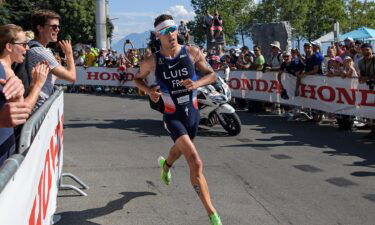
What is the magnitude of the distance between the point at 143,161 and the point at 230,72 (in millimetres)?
9573

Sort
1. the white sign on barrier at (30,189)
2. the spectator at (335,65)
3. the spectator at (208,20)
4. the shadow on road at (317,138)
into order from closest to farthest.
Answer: the white sign on barrier at (30,189) → the shadow on road at (317,138) → the spectator at (335,65) → the spectator at (208,20)

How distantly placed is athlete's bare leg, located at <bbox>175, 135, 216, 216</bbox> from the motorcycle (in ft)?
18.4

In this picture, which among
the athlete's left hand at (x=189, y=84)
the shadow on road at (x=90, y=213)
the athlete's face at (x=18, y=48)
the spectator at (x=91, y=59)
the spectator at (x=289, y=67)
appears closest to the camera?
the athlete's face at (x=18, y=48)

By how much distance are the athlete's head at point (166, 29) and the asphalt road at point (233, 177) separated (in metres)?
1.85

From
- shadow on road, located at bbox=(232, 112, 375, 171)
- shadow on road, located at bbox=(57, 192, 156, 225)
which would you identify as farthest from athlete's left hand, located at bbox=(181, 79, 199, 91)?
shadow on road, located at bbox=(232, 112, 375, 171)

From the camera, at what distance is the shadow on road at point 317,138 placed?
913 cm

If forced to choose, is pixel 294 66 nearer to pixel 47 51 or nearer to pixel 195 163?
pixel 195 163

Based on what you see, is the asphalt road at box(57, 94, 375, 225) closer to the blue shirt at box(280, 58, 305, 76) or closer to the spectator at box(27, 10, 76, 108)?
the spectator at box(27, 10, 76, 108)

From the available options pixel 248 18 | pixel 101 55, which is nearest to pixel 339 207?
pixel 101 55

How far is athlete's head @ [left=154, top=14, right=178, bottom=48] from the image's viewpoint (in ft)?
19.0

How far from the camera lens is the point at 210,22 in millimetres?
24531

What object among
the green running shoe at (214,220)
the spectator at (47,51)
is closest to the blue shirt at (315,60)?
the spectator at (47,51)

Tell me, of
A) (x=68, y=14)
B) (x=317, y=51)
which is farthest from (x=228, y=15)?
(x=317, y=51)

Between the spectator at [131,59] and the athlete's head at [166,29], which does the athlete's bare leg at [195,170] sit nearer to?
the athlete's head at [166,29]
